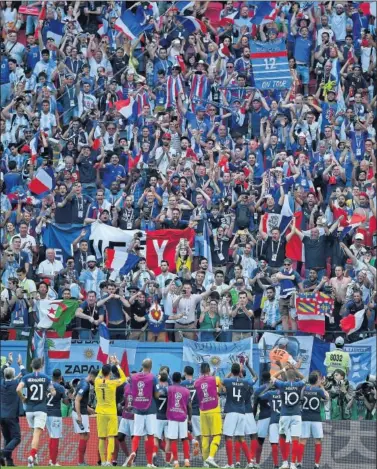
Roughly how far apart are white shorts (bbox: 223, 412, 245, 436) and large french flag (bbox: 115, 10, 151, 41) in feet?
39.0

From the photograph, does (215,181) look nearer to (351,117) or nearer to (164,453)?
(351,117)

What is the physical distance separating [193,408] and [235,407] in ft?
3.03

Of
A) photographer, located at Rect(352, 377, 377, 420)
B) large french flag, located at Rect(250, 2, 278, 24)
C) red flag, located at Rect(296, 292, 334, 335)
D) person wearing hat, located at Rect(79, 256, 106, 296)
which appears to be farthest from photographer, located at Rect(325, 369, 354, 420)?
large french flag, located at Rect(250, 2, 278, 24)

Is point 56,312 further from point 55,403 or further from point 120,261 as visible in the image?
point 55,403

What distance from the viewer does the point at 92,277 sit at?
89.5 feet

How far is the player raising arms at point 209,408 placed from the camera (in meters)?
23.0

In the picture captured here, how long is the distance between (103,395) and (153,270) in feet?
17.0

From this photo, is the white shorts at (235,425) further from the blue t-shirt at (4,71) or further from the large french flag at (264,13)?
the large french flag at (264,13)

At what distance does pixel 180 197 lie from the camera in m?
28.5

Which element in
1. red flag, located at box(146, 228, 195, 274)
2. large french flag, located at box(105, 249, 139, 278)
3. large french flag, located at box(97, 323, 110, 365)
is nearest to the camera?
large french flag, located at box(97, 323, 110, 365)

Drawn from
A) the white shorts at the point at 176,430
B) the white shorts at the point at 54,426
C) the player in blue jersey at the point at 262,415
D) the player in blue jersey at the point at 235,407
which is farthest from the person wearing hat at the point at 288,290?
the white shorts at the point at 54,426

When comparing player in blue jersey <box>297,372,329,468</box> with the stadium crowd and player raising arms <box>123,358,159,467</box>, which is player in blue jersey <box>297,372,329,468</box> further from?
the stadium crowd

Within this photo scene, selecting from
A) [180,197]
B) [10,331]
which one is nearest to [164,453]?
[10,331]

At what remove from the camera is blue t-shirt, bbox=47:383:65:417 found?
2314 cm
